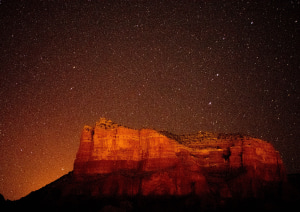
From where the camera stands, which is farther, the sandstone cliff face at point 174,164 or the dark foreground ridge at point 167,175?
the sandstone cliff face at point 174,164

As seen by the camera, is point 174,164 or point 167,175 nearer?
point 167,175

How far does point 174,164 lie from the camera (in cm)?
4847

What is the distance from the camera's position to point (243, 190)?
46.7 meters

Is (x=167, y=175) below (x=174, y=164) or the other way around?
below

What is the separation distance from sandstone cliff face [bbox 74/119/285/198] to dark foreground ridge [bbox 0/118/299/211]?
0.48ft

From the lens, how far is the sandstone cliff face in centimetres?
4594

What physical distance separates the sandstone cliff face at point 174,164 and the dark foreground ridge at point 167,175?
15cm

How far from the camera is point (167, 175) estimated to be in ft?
151

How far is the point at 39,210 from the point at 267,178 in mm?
35942

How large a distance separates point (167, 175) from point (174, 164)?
9.47 feet

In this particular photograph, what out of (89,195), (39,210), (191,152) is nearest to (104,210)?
(89,195)

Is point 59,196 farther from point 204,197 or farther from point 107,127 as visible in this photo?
point 204,197

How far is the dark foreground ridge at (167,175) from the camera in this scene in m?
43.8

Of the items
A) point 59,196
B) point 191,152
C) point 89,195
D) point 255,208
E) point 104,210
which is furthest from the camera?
point 191,152
